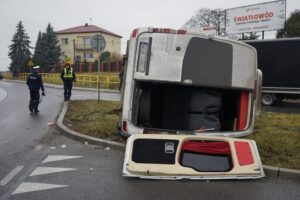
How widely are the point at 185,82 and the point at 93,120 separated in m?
4.51

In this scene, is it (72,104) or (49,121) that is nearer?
(49,121)

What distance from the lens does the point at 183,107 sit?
681cm

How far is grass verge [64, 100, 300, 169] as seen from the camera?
6426 millimetres

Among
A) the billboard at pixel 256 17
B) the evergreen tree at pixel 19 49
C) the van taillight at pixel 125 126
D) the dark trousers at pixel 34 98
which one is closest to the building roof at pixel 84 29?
the evergreen tree at pixel 19 49

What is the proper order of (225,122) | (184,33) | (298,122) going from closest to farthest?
1. (184,33)
2. (225,122)
3. (298,122)

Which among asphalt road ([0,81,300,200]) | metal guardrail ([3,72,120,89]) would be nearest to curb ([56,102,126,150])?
asphalt road ([0,81,300,200])

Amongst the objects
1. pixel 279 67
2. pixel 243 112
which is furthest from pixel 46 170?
pixel 279 67

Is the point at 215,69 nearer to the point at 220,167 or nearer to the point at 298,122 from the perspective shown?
the point at 220,167

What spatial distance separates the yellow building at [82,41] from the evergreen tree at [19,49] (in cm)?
1152

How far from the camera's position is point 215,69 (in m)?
6.00

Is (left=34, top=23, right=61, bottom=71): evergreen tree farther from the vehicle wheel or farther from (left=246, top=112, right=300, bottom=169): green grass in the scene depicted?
(left=246, top=112, right=300, bottom=169): green grass

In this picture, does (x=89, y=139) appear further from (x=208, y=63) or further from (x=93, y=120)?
(x=208, y=63)

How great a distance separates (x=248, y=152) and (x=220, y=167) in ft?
1.64

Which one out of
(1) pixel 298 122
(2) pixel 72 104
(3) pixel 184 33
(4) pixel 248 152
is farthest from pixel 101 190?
(2) pixel 72 104
